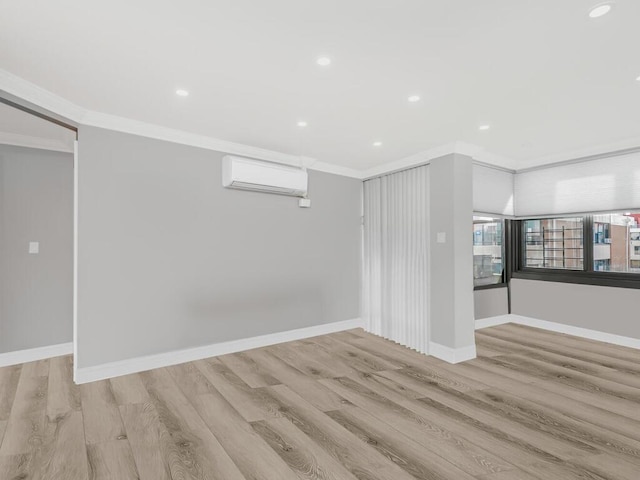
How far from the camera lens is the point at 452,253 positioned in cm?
386

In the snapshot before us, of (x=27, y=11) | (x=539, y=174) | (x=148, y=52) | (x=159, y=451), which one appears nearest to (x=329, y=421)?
(x=159, y=451)

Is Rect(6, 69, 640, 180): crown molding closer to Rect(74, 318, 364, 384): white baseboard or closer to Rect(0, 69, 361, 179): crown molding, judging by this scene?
Rect(0, 69, 361, 179): crown molding

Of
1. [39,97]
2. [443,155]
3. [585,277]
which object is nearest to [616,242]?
[585,277]

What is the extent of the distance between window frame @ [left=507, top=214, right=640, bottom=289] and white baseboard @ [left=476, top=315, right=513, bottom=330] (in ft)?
2.22

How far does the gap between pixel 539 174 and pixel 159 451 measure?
5.62 meters

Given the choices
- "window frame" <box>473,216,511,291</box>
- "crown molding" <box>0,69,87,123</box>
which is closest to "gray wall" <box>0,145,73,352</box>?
"crown molding" <box>0,69,87,123</box>

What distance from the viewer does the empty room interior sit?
6.57 ft

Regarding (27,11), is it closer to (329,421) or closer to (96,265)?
(96,265)

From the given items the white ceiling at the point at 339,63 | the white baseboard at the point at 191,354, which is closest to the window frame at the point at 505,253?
the white ceiling at the point at 339,63

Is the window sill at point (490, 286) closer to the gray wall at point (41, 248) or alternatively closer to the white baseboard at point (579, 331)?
the white baseboard at point (579, 331)

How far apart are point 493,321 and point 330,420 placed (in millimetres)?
3804

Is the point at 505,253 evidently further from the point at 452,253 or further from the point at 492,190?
the point at 452,253

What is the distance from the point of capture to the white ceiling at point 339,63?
180 centimetres

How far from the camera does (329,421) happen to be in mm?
2531
